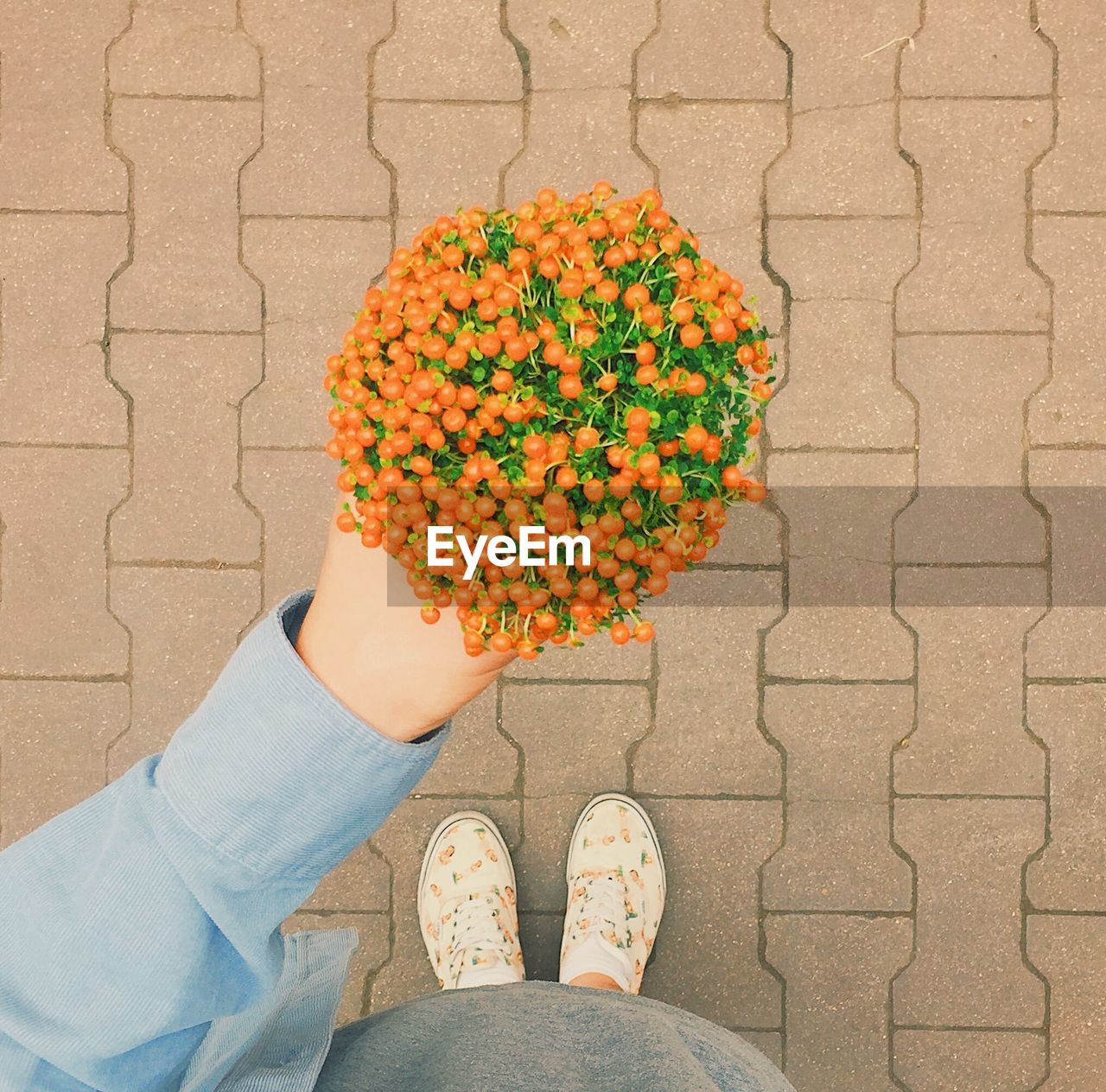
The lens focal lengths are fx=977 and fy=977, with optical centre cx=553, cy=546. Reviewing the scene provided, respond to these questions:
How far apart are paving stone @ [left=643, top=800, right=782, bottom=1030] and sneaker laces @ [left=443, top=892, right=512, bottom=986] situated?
0.40 metres

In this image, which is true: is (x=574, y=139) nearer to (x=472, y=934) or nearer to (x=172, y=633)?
(x=172, y=633)

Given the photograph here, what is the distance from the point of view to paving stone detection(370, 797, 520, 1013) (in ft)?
7.31

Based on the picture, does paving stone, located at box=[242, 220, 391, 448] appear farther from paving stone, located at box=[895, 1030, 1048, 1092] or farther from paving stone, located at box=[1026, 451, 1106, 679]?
paving stone, located at box=[895, 1030, 1048, 1092]

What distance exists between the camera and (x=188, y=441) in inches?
87.1

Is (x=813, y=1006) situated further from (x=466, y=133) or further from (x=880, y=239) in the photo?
(x=466, y=133)

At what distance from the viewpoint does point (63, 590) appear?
2.24m

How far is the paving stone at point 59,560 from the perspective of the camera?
223cm

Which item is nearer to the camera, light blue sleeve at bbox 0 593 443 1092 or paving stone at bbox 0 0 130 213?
light blue sleeve at bbox 0 593 443 1092

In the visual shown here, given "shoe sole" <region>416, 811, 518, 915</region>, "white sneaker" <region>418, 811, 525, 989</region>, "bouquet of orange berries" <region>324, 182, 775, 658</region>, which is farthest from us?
"shoe sole" <region>416, 811, 518, 915</region>

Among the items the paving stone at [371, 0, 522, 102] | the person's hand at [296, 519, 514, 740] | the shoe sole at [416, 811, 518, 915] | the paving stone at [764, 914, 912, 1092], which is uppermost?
the paving stone at [371, 0, 522, 102]

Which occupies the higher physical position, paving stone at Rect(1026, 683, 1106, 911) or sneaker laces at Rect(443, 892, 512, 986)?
paving stone at Rect(1026, 683, 1106, 911)

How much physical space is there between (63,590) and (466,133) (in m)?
1.39

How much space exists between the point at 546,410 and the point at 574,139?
162cm

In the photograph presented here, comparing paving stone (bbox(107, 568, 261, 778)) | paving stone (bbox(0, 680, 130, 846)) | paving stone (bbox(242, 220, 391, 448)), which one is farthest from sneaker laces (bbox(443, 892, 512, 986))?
paving stone (bbox(242, 220, 391, 448))
